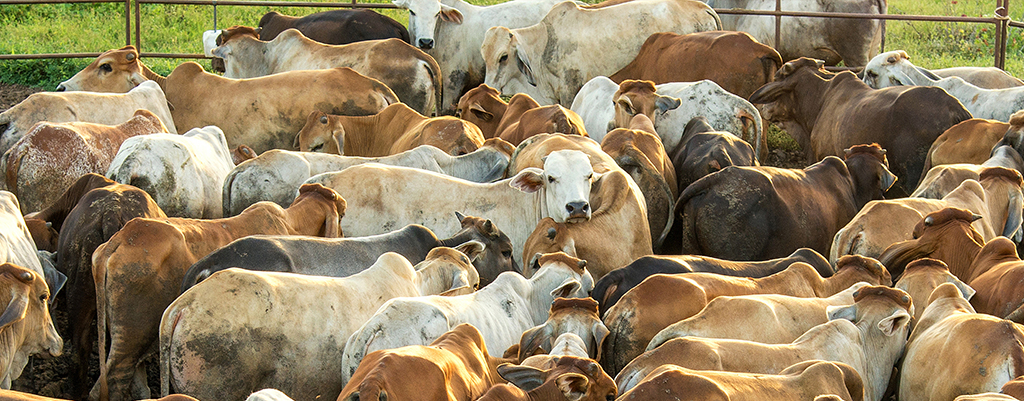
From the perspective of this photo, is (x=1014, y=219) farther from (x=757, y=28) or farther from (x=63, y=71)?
(x=63, y=71)

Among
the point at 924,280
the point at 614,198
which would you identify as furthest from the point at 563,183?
the point at 924,280

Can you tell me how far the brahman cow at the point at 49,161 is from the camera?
708cm

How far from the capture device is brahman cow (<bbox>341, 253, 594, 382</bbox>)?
15.8 feet

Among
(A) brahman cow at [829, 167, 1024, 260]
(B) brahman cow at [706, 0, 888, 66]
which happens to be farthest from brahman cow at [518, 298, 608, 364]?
(B) brahman cow at [706, 0, 888, 66]

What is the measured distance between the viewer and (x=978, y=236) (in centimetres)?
636

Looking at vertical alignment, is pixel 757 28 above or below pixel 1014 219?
above

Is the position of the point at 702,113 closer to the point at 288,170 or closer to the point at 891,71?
the point at 891,71

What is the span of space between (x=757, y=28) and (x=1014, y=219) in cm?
498

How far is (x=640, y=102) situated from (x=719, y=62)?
1.42m

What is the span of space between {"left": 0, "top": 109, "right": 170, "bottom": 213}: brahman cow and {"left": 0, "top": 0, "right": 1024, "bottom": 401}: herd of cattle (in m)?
0.02

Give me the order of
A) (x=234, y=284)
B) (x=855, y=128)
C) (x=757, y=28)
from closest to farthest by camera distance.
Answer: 1. (x=234, y=284)
2. (x=855, y=128)
3. (x=757, y=28)

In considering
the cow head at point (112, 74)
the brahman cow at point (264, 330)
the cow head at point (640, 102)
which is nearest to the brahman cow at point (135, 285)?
the brahman cow at point (264, 330)

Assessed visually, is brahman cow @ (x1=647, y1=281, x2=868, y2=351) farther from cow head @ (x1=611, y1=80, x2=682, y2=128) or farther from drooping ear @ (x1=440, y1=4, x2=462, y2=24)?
drooping ear @ (x1=440, y1=4, x2=462, y2=24)

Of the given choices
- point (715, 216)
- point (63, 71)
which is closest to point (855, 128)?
point (715, 216)
